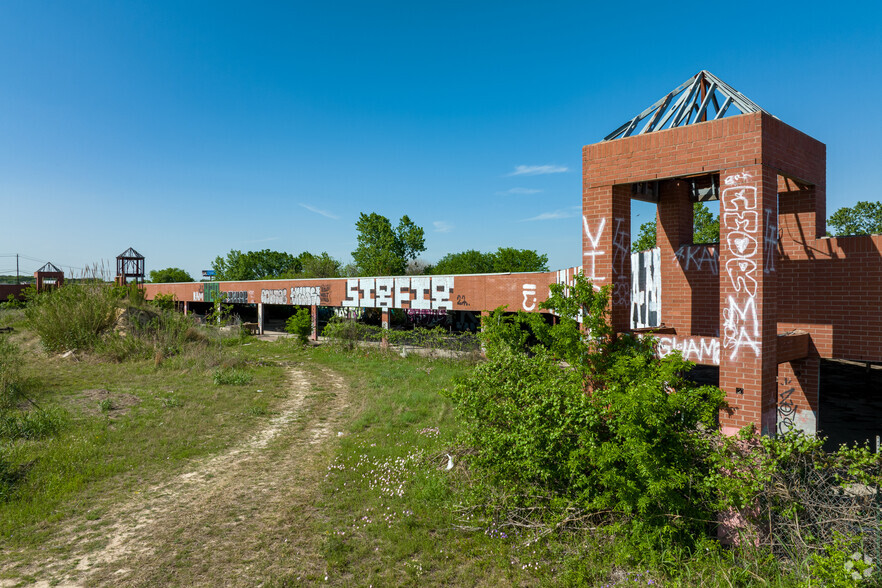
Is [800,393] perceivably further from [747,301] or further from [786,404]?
[747,301]

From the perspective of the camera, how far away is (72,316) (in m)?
20.0

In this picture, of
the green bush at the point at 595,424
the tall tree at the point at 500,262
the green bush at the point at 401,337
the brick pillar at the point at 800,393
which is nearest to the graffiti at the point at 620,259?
the green bush at the point at 595,424

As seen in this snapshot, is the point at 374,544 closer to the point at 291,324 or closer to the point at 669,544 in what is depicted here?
the point at 669,544

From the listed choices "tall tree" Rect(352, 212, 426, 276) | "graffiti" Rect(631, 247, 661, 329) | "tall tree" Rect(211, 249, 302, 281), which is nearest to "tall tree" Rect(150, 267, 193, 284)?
"tall tree" Rect(211, 249, 302, 281)

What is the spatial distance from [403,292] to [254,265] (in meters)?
62.1

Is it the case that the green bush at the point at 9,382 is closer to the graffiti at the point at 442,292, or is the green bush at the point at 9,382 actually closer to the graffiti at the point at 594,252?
the graffiti at the point at 594,252

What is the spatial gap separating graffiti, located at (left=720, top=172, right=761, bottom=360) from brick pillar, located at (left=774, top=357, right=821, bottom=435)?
3.44 metres

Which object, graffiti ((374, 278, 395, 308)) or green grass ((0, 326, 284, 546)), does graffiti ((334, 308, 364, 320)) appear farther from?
green grass ((0, 326, 284, 546))

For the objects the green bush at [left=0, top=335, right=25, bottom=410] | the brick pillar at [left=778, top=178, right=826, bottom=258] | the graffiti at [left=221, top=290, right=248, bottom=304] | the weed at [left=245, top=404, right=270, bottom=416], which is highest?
the brick pillar at [left=778, top=178, right=826, bottom=258]

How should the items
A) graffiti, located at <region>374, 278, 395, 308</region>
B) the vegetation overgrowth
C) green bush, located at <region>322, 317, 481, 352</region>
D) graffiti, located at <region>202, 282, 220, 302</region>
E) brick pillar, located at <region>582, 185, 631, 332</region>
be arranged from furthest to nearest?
graffiti, located at <region>202, 282, 220, 302</region> < graffiti, located at <region>374, 278, 395, 308</region> < green bush, located at <region>322, 317, 481, 352</region> < brick pillar, located at <region>582, 185, 631, 332</region> < the vegetation overgrowth

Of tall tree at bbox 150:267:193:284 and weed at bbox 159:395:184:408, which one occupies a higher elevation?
tall tree at bbox 150:267:193:284

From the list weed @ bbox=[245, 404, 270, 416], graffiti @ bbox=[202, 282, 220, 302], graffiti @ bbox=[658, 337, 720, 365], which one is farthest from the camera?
graffiti @ bbox=[202, 282, 220, 302]

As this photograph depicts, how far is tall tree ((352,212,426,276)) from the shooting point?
180ft

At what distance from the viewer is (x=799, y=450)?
555 cm
